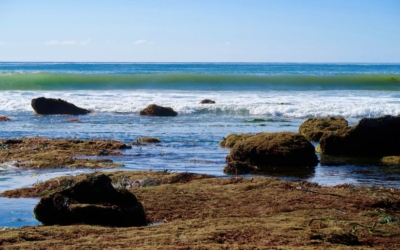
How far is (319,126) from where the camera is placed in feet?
61.6

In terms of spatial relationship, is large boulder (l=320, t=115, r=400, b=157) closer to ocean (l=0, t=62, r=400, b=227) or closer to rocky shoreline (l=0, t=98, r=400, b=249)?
ocean (l=0, t=62, r=400, b=227)

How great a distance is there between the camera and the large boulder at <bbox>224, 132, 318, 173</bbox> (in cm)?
1388

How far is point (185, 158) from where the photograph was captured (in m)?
15.0

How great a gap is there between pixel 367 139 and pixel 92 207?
32.0 feet

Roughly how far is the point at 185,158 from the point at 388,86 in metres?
41.5

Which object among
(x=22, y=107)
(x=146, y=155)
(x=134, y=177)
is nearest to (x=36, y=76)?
(x=22, y=107)

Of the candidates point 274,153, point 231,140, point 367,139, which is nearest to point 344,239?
point 274,153

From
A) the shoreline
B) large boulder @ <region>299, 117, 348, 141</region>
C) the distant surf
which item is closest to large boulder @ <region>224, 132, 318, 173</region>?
the shoreline

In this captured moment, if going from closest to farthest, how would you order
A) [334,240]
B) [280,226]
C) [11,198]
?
1. [334,240]
2. [280,226]
3. [11,198]

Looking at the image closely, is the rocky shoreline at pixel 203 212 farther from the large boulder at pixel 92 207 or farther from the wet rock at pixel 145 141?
the wet rock at pixel 145 141

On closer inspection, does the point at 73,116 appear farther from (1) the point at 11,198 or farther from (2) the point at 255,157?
(1) the point at 11,198

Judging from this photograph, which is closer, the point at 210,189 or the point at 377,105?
the point at 210,189

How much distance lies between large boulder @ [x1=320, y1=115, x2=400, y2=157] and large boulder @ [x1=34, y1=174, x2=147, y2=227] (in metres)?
9.01

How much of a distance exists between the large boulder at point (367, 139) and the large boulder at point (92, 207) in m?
9.01
